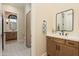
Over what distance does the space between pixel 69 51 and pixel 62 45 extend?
0.28 metres

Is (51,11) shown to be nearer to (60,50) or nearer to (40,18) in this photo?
(40,18)

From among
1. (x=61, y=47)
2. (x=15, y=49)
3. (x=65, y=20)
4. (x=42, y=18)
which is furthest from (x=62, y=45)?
(x=15, y=49)

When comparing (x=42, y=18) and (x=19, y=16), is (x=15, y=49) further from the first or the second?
(x=42, y=18)

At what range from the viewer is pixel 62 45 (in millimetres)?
2852

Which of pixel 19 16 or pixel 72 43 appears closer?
pixel 72 43

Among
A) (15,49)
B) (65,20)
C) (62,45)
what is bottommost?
(15,49)

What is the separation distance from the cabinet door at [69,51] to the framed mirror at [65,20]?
2.05ft

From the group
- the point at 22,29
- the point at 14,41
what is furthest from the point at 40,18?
the point at 14,41

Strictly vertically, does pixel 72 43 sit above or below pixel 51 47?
above

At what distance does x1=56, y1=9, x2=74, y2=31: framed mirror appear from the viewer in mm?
3144

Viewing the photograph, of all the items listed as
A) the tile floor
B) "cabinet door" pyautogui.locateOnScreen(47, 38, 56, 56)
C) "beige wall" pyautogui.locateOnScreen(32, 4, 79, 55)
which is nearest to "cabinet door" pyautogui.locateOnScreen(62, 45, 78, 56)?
"cabinet door" pyautogui.locateOnScreen(47, 38, 56, 56)

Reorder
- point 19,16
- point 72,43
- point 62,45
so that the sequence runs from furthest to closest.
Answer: point 19,16 < point 62,45 < point 72,43

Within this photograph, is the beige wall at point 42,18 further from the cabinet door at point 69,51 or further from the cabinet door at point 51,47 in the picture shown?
the cabinet door at point 69,51

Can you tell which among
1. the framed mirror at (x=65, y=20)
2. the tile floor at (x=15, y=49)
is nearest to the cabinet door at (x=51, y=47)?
the framed mirror at (x=65, y=20)
